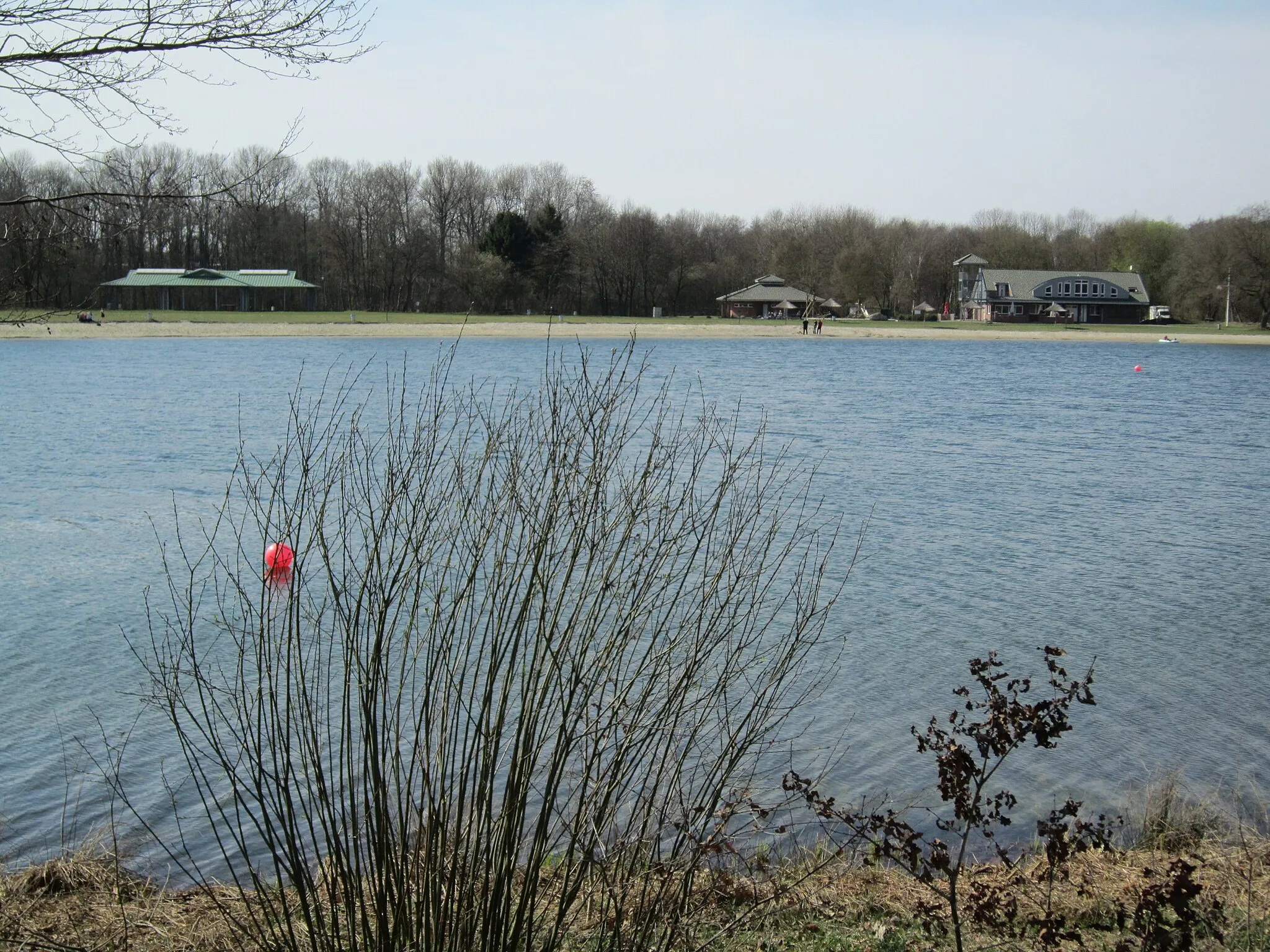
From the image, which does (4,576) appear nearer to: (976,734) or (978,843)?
(978,843)

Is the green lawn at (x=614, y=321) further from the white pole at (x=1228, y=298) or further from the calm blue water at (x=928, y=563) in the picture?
the calm blue water at (x=928, y=563)

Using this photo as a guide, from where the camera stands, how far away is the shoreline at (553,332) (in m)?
78.8

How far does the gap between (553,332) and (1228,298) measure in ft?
209

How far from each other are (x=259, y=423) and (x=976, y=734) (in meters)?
28.7

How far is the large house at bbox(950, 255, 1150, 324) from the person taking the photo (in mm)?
121562

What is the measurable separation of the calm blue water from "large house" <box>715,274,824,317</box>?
2907 inches

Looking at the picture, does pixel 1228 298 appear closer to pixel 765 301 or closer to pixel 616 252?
pixel 765 301

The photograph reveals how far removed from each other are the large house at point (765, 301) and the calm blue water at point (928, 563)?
73846mm

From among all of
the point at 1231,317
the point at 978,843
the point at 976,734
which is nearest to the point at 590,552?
the point at 976,734

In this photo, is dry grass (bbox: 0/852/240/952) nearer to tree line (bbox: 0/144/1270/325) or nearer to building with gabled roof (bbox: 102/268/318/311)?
tree line (bbox: 0/144/1270/325)

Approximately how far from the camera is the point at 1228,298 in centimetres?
10700

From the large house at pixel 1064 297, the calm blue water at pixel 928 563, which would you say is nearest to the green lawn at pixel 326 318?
the large house at pixel 1064 297

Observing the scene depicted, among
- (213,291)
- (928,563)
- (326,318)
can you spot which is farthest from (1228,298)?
(928,563)

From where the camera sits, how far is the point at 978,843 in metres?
7.78
